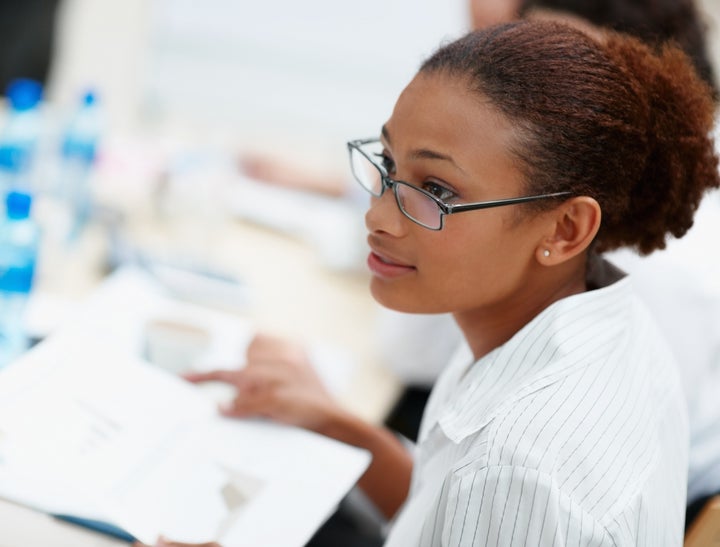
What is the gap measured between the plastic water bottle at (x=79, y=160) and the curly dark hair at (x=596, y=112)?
35.0 inches

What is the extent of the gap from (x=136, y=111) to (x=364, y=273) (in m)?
1.34

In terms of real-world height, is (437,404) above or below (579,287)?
below

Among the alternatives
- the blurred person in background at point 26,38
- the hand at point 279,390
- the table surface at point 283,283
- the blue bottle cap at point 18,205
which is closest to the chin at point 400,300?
the hand at point 279,390

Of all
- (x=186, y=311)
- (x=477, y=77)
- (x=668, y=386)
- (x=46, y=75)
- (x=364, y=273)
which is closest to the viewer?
(x=477, y=77)

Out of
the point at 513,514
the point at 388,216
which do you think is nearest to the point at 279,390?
the point at 388,216

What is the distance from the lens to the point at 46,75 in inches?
104

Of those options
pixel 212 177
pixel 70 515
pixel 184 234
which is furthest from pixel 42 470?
pixel 212 177

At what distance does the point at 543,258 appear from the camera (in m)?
0.88

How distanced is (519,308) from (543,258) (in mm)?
88

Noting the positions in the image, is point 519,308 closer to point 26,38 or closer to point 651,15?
point 651,15

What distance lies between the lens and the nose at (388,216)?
897 mm

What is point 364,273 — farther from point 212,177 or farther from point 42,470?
point 42,470

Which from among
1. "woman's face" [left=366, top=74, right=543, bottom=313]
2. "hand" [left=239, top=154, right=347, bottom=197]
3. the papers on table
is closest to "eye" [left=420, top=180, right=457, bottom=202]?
"woman's face" [left=366, top=74, right=543, bottom=313]

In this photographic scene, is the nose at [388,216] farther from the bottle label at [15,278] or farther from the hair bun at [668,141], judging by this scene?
the bottle label at [15,278]
